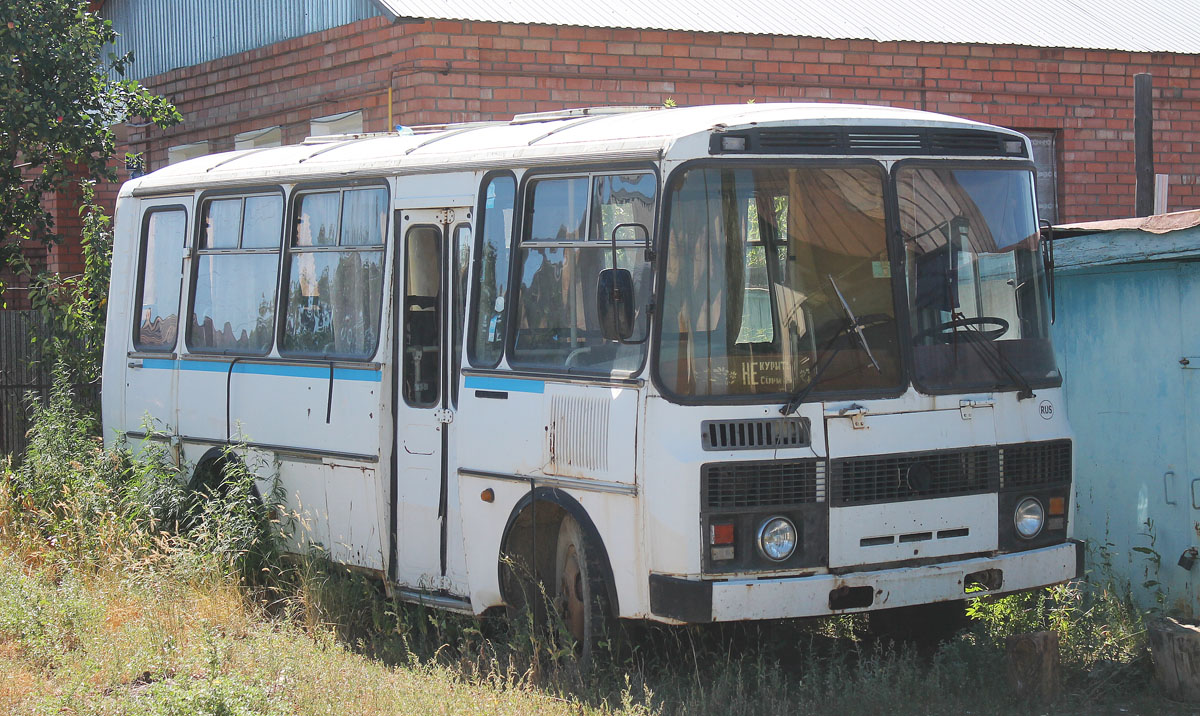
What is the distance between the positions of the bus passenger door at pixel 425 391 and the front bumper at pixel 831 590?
1782mm

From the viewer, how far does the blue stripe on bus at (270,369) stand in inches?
315

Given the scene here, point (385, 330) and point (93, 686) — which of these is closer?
point (93, 686)

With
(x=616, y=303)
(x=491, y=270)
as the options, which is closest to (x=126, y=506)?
(x=491, y=270)

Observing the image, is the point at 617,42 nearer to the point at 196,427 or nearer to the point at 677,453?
the point at 196,427

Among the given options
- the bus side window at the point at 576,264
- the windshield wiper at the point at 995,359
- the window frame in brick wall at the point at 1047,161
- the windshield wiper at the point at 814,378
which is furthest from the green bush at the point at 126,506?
the window frame in brick wall at the point at 1047,161

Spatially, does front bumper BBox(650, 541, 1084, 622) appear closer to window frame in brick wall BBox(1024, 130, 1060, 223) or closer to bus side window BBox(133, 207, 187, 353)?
bus side window BBox(133, 207, 187, 353)

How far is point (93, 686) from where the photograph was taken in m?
6.73

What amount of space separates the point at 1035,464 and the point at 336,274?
4.08 metres

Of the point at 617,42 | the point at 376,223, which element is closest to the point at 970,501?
the point at 376,223

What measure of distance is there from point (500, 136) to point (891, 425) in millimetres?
2634

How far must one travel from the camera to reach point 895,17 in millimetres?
15297

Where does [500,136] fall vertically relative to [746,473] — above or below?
above

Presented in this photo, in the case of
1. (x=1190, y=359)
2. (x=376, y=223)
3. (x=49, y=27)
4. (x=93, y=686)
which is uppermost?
(x=49, y=27)

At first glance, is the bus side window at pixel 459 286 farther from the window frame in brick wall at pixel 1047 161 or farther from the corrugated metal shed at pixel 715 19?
the window frame in brick wall at pixel 1047 161
